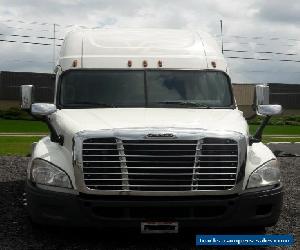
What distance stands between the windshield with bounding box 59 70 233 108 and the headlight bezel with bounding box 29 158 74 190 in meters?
1.33

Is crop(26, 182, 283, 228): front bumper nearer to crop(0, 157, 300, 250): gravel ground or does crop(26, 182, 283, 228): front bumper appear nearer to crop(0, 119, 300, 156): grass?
crop(0, 157, 300, 250): gravel ground

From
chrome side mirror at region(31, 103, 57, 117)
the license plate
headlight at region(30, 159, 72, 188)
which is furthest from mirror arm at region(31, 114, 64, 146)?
the license plate

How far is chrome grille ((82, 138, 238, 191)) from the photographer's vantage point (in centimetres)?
657

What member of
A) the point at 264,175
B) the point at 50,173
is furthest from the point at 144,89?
the point at 264,175

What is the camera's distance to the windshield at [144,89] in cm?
804

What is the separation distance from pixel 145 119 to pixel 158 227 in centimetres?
128

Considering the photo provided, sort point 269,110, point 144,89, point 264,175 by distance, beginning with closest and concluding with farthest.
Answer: point 264,175, point 269,110, point 144,89

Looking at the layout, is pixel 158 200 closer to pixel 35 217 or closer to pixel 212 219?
pixel 212 219

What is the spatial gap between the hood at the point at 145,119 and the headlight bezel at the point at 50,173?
41 centimetres

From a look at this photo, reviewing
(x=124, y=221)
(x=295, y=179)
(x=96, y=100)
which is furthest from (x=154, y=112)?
(x=295, y=179)

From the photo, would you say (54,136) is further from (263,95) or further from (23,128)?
(23,128)

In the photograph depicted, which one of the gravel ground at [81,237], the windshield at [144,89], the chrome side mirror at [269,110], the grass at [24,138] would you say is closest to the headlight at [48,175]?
the gravel ground at [81,237]

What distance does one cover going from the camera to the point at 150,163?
6598 mm

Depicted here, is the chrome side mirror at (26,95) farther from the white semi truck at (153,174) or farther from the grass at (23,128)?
the grass at (23,128)
